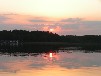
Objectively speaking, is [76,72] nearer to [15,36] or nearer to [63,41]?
[15,36]

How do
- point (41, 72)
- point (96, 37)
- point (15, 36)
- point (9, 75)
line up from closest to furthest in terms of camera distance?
point (9, 75) → point (41, 72) → point (15, 36) → point (96, 37)

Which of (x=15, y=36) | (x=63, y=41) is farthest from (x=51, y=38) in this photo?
(x=15, y=36)

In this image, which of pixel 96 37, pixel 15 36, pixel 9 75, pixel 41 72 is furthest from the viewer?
pixel 96 37

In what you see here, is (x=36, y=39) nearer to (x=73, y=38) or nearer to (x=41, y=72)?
(x=73, y=38)

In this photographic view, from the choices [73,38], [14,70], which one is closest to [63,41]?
[73,38]

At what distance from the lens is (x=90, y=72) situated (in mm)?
30828

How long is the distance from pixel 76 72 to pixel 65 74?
1669 mm

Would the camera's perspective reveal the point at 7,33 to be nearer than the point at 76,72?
No

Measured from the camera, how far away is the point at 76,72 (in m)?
30.9

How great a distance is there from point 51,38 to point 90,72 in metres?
106

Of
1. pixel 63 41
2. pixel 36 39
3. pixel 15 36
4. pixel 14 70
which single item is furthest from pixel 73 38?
pixel 14 70

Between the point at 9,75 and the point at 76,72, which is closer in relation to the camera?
the point at 9,75

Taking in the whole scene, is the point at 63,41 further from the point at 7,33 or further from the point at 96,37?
the point at 7,33

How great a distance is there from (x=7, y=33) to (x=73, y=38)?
85.0ft
